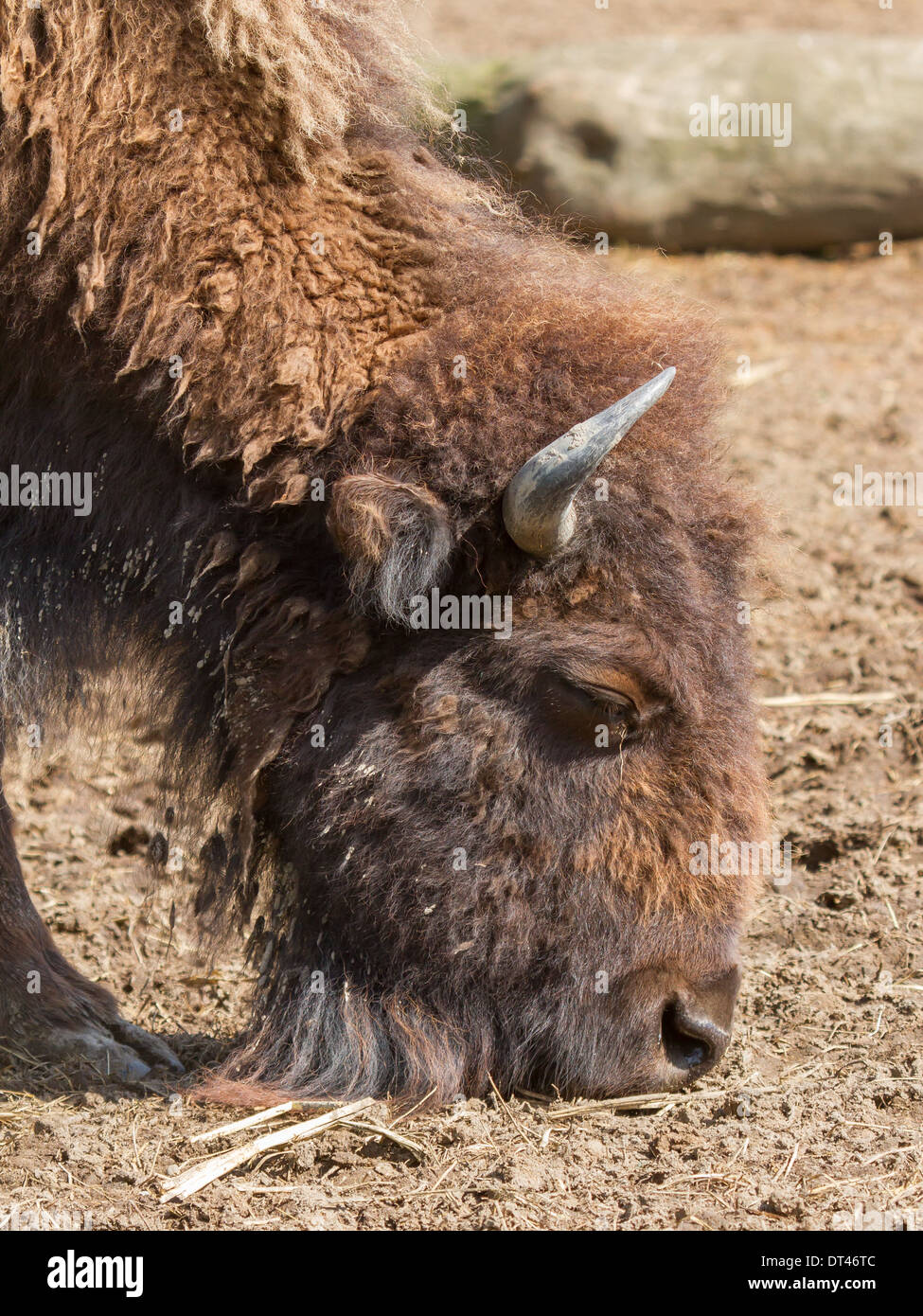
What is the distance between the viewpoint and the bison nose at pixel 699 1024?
3.44 metres

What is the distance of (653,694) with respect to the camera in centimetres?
329

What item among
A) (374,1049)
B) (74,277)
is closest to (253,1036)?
(374,1049)

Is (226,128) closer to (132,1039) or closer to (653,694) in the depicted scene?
(653,694)

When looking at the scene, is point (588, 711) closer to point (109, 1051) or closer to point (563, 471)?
point (563, 471)

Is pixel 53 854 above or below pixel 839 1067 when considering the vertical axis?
above

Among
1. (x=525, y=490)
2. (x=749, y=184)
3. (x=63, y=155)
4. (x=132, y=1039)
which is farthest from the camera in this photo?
(x=749, y=184)

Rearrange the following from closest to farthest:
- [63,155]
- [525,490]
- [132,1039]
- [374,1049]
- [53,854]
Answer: [525,490] → [63,155] → [374,1049] → [132,1039] → [53,854]

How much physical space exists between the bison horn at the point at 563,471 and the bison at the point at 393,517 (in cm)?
1

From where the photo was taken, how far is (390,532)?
313 cm

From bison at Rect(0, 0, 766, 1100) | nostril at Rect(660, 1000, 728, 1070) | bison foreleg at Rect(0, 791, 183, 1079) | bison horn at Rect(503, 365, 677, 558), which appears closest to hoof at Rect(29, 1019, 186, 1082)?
bison foreleg at Rect(0, 791, 183, 1079)

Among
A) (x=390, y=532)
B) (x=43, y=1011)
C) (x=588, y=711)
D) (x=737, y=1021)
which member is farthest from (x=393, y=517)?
(x=43, y=1011)

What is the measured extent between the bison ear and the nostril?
1.22 metres

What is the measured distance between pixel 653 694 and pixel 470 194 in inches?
55.1

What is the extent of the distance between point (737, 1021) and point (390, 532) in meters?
1.90
